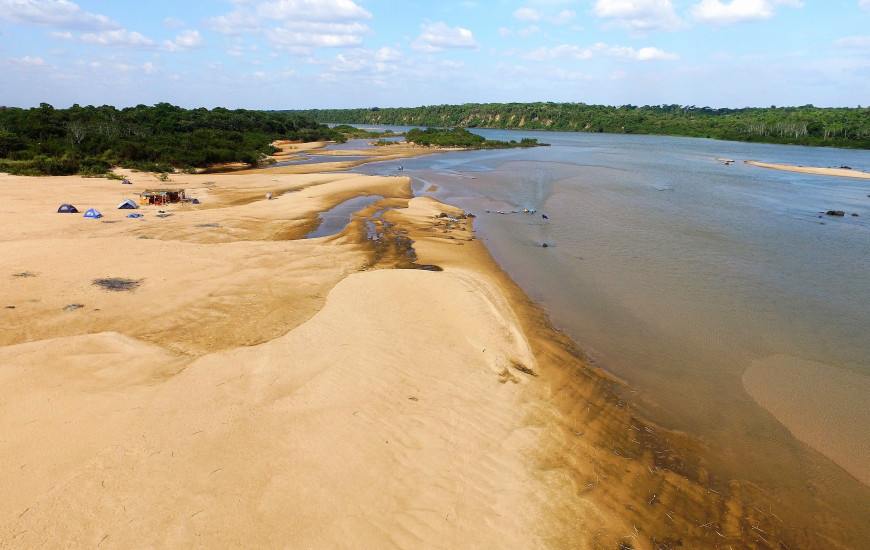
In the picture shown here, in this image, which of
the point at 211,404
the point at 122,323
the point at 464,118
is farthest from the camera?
the point at 464,118

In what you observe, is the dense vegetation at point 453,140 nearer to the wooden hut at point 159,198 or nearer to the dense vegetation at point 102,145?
the dense vegetation at point 102,145

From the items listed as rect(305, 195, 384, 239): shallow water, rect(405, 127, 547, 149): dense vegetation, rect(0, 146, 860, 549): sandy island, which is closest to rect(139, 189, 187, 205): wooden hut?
rect(305, 195, 384, 239): shallow water

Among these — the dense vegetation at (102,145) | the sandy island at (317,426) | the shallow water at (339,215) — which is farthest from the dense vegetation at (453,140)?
the sandy island at (317,426)

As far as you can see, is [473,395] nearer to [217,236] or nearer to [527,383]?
[527,383]

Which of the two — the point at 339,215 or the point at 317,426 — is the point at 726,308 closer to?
the point at 317,426

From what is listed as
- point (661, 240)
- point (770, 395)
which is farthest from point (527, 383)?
point (661, 240)
